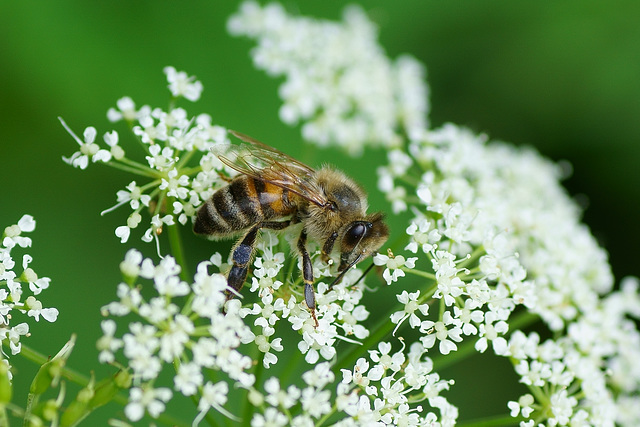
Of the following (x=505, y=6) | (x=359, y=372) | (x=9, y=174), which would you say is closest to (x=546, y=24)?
(x=505, y=6)

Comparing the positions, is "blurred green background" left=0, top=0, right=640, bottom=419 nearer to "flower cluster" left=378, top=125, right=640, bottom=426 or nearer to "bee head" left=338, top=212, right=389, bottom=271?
"flower cluster" left=378, top=125, right=640, bottom=426

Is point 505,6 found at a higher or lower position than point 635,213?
higher

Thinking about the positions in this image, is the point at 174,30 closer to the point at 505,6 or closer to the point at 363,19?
the point at 363,19

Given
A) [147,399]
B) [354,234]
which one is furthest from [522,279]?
[147,399]

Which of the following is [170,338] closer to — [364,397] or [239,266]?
[239,266]

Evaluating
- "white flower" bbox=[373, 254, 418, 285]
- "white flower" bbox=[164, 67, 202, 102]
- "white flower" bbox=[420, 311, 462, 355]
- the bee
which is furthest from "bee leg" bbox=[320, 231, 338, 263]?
"white flower" bbox=[164, 67, 202, 102]
